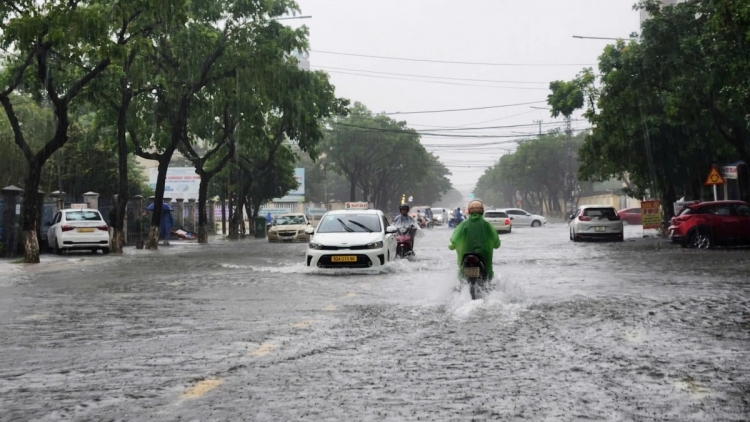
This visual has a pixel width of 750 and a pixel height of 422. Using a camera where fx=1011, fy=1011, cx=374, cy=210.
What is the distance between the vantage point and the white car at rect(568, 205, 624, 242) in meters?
39.0

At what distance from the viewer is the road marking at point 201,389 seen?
703 centimetres

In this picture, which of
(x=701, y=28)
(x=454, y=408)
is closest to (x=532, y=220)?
(x=701, y=28)

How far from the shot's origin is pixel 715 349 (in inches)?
364

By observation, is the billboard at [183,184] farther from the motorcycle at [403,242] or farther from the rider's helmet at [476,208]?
the rider's helmet at [476,208]

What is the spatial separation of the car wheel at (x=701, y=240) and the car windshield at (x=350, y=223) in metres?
12.7

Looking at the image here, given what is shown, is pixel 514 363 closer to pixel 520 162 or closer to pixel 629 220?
pixel 629 220

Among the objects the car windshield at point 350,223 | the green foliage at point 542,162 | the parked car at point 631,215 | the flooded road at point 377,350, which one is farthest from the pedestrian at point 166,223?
the green foliage at point 542,162

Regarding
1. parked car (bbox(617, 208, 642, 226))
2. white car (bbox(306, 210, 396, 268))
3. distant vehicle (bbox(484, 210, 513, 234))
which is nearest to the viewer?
white car (bbox(306, 210, 396, 268))

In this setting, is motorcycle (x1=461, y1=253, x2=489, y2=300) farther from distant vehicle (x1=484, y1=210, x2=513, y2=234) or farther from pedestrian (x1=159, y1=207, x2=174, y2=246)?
distant vehicle (x1=484, y1=210, x2=513, y2=234)

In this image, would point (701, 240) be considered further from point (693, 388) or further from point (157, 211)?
point (693, 388)

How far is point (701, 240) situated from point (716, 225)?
63cm

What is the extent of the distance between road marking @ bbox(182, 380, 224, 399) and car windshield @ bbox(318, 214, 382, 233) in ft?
45.5

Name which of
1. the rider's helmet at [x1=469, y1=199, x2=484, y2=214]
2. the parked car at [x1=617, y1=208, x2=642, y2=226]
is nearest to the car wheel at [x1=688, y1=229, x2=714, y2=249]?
the rider's helmet at [x1=469, y1=199, x2=484, y2=214]

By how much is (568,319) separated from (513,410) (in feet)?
18.1
